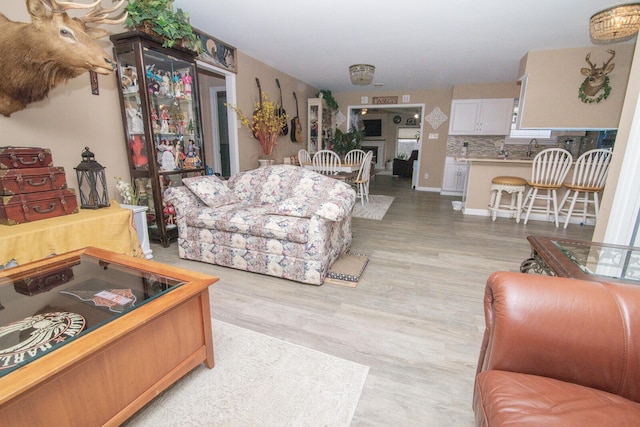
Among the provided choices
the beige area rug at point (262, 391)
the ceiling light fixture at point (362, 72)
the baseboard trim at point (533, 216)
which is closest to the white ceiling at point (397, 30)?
the ceiling light fixture at point (362, 72)

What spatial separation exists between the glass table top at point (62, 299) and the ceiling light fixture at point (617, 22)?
3.63 m

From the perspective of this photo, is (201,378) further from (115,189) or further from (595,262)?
(115,189)

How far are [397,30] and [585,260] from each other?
313 centimetres

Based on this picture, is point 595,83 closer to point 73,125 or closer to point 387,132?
point 73,125

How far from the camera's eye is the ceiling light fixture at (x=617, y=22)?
221cm

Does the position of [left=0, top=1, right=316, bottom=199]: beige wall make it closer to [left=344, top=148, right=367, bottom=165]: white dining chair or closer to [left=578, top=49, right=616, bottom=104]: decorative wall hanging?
[left=344, top=148, right=367, bottom=165]: white dining chair

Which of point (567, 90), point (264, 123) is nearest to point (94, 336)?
point (264, 123)

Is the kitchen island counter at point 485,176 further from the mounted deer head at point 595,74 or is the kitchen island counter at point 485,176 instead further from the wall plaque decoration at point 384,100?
the wall plaque decoration at point 384,100

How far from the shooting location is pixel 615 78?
12.8 ft

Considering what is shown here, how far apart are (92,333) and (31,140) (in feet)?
6.68

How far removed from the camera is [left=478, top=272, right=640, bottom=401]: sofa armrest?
824 mm

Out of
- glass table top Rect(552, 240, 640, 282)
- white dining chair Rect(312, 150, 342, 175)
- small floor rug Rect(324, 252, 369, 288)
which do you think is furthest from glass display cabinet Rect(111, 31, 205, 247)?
glass table top Rect(552, 240, 640, 282)

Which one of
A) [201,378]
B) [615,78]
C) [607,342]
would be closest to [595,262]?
[607,342]

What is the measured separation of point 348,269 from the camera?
8.45 ft
